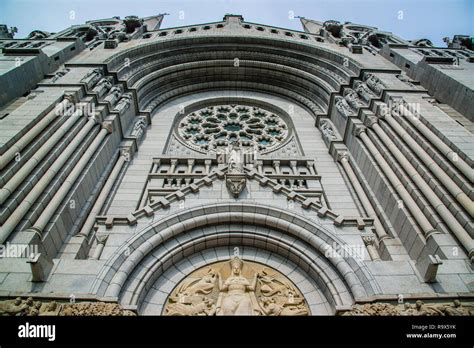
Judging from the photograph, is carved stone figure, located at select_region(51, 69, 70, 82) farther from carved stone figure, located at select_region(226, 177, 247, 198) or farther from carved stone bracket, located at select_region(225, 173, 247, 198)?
carved stone figure, located at select_region(226, 177, 247, 198)

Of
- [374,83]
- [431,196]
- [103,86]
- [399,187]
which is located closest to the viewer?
[431,196]

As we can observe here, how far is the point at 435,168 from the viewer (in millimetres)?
9203

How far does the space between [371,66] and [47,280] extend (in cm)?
1567

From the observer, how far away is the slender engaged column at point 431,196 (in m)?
7.61

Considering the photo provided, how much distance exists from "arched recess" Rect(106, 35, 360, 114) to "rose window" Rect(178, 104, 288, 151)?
1.79 meters

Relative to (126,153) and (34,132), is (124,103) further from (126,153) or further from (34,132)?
(34,132)

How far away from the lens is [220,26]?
75.6 feet

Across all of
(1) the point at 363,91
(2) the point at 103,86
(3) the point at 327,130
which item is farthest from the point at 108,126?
(1) the point at 363,91

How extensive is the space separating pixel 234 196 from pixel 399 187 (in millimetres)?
4745

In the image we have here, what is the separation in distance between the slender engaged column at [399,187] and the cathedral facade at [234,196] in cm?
5
